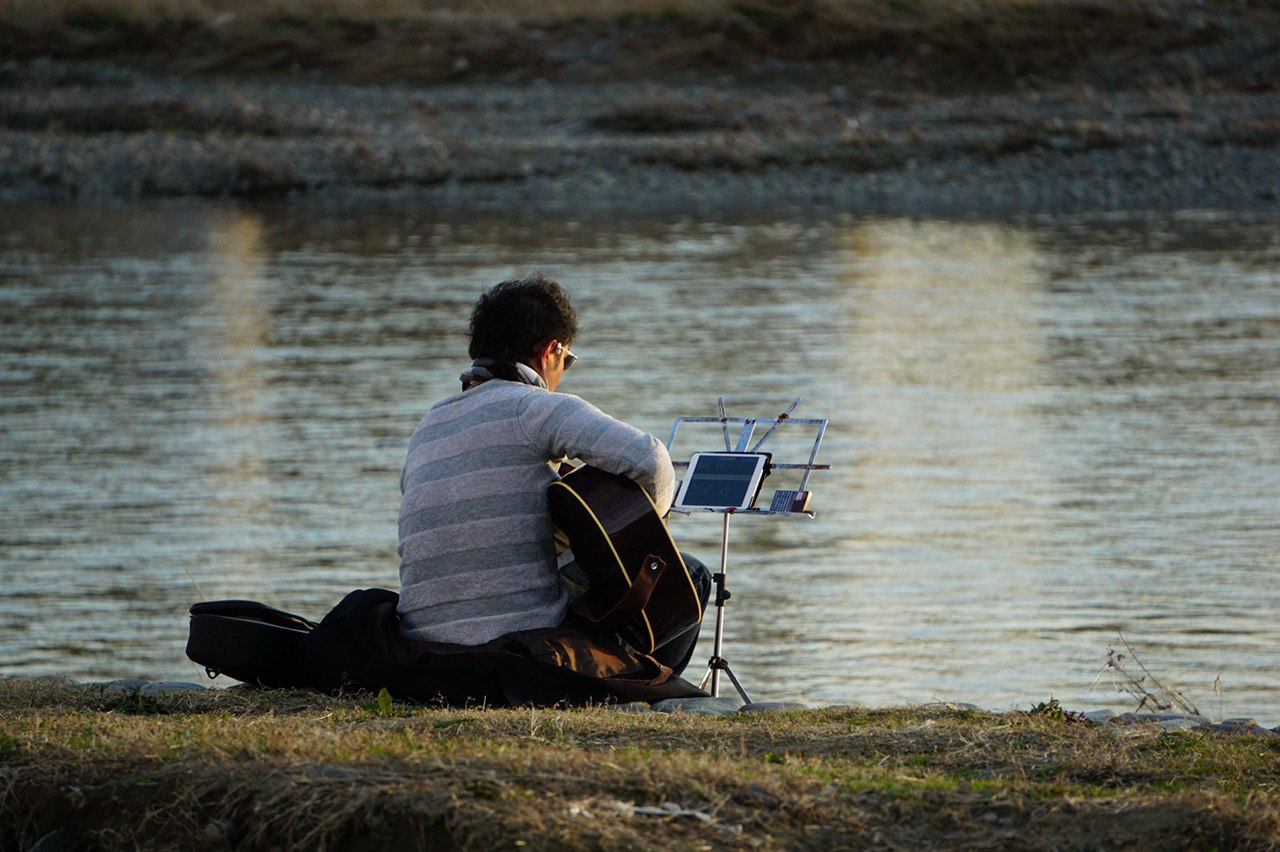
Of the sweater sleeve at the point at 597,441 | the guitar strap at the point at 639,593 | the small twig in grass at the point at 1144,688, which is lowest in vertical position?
the small twig in grass at the point at 1144,688

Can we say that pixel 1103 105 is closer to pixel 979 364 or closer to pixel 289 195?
pixel 289 195

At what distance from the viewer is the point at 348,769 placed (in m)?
4.36

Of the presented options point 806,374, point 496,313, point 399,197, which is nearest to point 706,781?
point 496,313

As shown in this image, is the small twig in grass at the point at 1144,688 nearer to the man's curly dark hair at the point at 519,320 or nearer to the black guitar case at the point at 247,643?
the man's curly dark hair at the point at 519,320

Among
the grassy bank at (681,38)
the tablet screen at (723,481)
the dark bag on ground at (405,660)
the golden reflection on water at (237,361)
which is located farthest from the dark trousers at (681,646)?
the grassy bank at (681,38)

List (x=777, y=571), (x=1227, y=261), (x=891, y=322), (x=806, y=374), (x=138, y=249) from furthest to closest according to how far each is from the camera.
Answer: (x=138, y=249) → (x=1227, y=261) → (x=891, y=322) → (x=806, y=374) → (x=777, y=571)

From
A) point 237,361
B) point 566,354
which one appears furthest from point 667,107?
point 566,354

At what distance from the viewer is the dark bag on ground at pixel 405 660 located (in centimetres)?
561

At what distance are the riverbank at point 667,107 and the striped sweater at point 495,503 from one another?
70.3ft

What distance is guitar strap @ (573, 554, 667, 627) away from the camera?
564 cm

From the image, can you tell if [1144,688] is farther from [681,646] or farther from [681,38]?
[681,38]

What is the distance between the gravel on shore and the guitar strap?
2114cm

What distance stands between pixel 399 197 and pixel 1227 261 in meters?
12.5

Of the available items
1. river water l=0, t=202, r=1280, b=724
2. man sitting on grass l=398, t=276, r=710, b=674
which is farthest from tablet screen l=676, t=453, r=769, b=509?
river water l=0, t=202, r=1280, b=724
